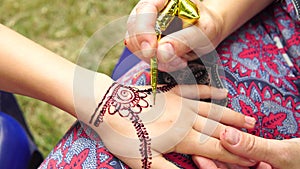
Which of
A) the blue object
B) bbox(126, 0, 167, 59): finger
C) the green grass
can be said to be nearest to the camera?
bbox(126, 0, 167, 59): finger

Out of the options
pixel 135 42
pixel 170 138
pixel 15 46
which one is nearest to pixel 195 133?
pixel 170 138

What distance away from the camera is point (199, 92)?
728 millimetres

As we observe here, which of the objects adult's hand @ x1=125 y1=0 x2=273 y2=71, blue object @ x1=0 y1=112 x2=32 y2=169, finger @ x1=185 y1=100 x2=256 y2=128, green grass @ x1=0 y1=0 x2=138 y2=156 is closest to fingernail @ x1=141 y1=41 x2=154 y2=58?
adult's hand @ x1=125 y1=0 x2=273 y2=71

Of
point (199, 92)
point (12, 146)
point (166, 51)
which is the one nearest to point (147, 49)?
point (166, 51)

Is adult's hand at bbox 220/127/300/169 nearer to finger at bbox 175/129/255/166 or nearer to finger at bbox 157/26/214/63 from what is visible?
finger at bbox 175/129/255/166

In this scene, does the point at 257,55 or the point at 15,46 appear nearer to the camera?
the point at 15,46

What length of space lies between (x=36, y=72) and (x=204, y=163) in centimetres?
26

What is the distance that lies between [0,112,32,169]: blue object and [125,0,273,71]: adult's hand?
0.35 m

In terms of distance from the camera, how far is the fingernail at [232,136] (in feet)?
2.16

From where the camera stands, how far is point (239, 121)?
0.70m

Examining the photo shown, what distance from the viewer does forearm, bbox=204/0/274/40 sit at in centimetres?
79

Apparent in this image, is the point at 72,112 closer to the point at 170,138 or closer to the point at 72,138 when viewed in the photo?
the point at 72,138

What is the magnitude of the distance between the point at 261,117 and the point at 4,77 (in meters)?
0.37

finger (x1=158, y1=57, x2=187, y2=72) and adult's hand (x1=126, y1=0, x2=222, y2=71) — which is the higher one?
adult's hand (x1=126, y1=0, x2=222, y2=71)
